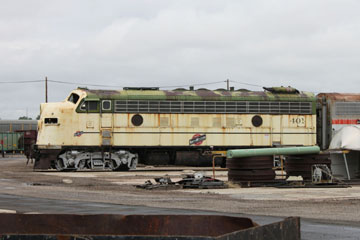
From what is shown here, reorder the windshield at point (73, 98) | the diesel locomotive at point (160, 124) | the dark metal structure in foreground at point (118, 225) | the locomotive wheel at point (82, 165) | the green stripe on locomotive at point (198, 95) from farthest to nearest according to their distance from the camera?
the windshield at point (73, 98) → the green stripe on locomotive at point (198, 95) → the locomotive wheel at point (82, 165) → the diesel locomotive at point (160, 124) → the dark metal structure in foreground at point (118, 225)

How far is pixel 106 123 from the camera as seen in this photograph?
35500 mm

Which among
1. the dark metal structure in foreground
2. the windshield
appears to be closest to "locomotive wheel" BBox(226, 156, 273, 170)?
the windshield

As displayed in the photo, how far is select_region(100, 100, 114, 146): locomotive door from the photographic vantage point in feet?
116

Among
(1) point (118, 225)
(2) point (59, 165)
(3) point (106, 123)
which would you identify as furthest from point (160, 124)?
(1) point (118, 225)

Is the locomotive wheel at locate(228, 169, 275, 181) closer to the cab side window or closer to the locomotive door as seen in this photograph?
the locomotive door

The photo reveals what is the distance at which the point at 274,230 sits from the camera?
5578 millimetres

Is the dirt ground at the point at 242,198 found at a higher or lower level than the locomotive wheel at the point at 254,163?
lower

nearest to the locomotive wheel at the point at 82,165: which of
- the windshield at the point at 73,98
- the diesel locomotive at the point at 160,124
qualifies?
the diesel locomotive at the point at 160,124

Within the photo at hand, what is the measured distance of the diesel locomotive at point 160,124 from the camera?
1394 inches

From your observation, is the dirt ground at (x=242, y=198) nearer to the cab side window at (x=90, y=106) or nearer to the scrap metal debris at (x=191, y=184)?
the scrap metal debris at (x=191, y=184)

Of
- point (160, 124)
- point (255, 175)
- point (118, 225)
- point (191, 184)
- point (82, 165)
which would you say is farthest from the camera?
point (160, 124)

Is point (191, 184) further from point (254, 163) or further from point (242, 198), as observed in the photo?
point (242, 198)

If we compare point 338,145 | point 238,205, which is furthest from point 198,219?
point 338,145

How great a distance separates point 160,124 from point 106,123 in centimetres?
315
